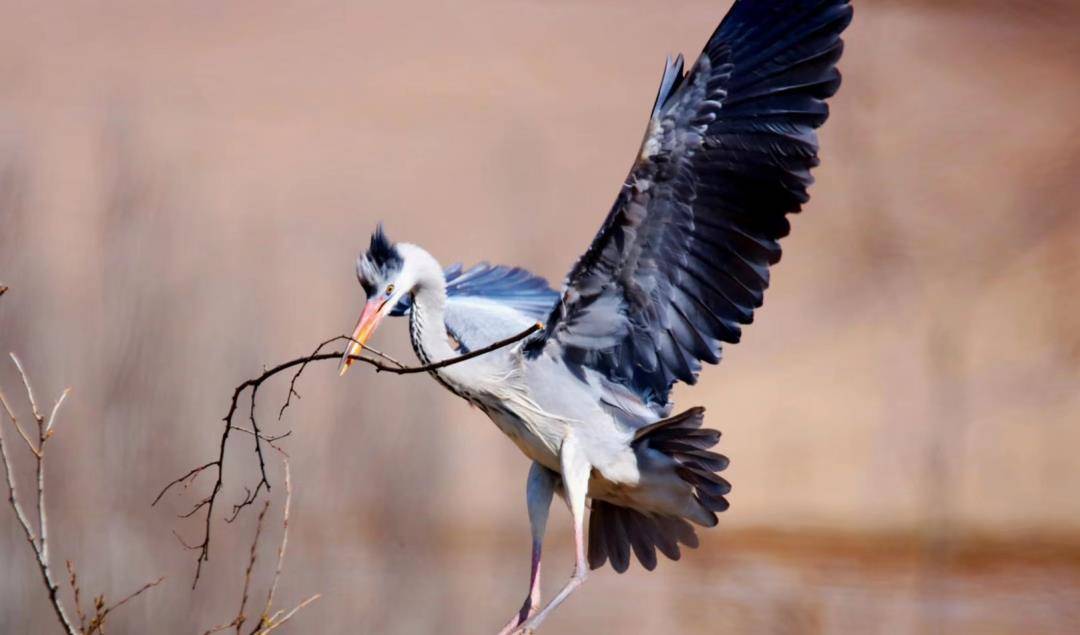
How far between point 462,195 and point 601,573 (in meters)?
0.96

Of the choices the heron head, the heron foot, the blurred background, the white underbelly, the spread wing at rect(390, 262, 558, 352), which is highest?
the blurred background

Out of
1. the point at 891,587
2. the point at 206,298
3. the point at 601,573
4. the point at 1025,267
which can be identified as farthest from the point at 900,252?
the point at 206,298

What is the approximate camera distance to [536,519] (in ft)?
7.37

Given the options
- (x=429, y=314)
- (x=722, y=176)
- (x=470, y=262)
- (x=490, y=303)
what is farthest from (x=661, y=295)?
(x=470, y=262)

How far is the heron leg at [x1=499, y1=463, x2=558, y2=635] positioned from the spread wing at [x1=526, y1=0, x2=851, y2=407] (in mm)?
285

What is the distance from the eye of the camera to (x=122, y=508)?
3391 millimetres

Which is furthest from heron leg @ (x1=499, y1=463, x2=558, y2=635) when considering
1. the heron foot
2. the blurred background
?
the blurred background

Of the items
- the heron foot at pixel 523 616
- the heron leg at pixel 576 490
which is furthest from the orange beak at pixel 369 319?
the heron foot at pixel 523 616

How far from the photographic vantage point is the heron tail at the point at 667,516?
213cm

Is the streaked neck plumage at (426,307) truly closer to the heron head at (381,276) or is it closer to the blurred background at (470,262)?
the heron head at (381,276)

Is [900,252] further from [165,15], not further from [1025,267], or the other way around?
[165,15]

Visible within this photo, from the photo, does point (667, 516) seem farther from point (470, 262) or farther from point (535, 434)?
point (470, 262)

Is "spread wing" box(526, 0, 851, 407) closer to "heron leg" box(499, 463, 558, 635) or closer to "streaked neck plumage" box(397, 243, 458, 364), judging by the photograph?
"streaked neck plumage" box(397, 243, 458, 364)

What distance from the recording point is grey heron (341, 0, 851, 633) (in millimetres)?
1999
